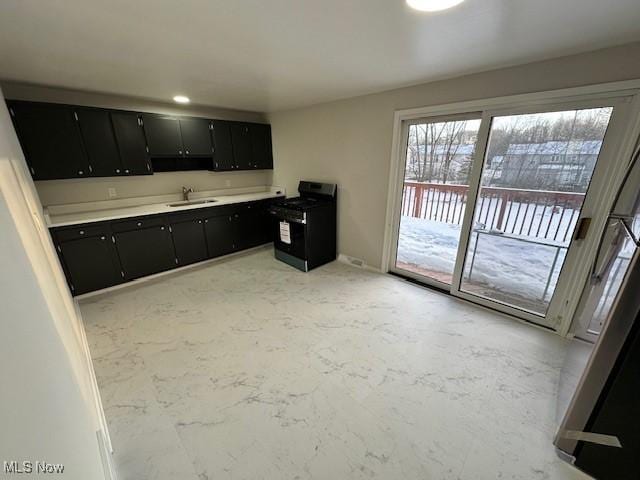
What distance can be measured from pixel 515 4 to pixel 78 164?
409 centimetres

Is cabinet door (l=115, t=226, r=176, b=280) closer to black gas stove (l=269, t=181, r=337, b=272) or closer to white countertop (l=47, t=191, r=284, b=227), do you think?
white countertop (l=47, t=191, r=284, b=227)

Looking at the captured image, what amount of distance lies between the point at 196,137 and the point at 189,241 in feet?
4.98

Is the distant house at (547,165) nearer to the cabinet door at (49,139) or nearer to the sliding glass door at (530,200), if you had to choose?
the sliding glass door at (530,200)

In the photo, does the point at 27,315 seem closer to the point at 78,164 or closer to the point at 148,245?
the point at 148,245

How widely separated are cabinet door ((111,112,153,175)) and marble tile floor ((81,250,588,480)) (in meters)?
1.64

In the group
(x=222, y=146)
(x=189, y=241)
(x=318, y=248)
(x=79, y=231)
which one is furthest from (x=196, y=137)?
(x=318, y=248)

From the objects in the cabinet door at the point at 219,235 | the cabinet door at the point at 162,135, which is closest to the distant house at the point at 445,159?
the cabinet door at the point at 219,235

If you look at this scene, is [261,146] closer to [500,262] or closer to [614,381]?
[500,262]

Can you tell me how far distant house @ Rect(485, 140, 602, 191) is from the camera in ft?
6.82

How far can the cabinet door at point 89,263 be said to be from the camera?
Result: 272 centimetres

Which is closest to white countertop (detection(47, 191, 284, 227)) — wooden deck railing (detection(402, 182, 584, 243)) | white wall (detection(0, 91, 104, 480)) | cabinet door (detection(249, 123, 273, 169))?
cabinet door (detection(249, 123, 273, 169))

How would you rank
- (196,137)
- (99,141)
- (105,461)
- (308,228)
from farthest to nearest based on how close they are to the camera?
(196,137)
(308,228)
(99,141)
(105,461)

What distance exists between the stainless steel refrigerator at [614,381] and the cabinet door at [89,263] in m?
4.18

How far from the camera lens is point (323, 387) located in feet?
5.94
